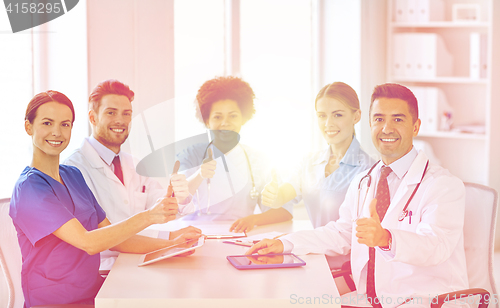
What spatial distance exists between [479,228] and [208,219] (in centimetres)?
118

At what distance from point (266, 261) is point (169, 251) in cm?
32

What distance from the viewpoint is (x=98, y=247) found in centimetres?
150

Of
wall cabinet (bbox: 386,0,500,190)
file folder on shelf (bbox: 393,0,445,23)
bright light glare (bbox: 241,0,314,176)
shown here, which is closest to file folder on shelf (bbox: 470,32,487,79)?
wall cabinet (bbox: 386,0,500,190)

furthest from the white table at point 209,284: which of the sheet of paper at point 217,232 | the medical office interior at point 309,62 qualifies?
the medical office interior at point 309,62

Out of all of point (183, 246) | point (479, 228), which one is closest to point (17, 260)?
point (183, 246)

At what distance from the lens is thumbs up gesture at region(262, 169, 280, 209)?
85.6 inches

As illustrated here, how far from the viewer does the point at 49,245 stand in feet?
4.99

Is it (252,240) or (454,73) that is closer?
(252,240)

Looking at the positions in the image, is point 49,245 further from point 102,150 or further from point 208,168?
point 208,168

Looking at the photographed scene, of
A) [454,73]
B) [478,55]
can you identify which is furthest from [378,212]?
[454,73]

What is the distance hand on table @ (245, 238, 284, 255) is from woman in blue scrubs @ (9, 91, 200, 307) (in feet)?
0.99

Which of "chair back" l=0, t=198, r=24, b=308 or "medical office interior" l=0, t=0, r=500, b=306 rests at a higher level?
"medical office interior" l=0, t=0, r=500, b=306

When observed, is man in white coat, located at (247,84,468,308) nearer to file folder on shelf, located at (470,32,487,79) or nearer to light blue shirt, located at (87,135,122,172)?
light blue shirt, located at (87,135,122,172)

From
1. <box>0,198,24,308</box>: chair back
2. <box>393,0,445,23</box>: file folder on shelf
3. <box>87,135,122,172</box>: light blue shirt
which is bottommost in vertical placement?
<box>0,198,24,308</box>: chair back
